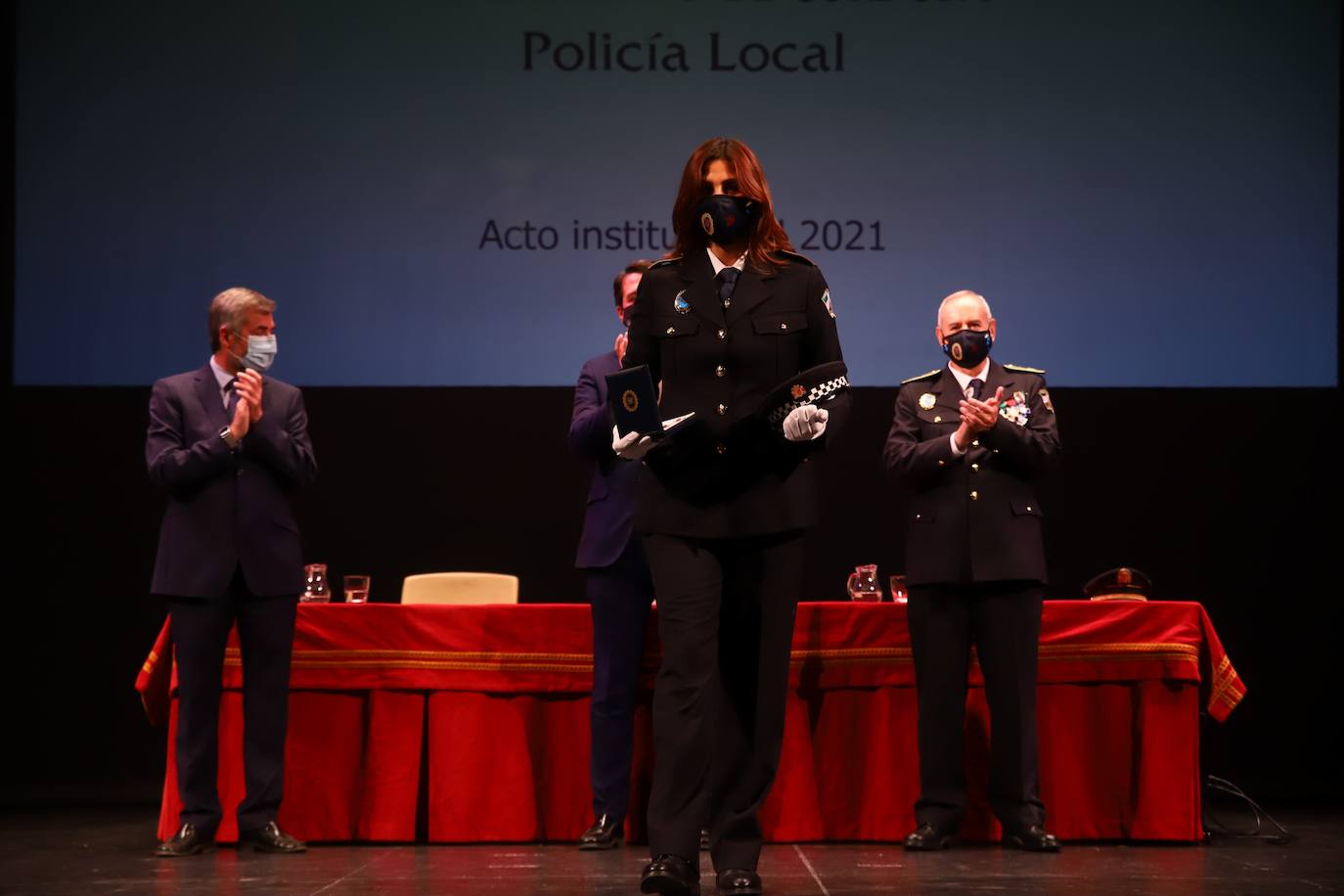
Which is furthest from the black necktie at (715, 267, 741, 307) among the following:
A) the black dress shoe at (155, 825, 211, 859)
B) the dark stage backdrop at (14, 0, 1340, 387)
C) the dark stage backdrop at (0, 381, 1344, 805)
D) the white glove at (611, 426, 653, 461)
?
the dark stage backdrop at (0, 381, 1344, 805)

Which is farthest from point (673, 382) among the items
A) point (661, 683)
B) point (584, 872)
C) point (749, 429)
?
point (584, 872)

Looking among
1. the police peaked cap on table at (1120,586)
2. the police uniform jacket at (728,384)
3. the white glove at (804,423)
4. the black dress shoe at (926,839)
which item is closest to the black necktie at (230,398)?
the police uniform jacket at (728,384)

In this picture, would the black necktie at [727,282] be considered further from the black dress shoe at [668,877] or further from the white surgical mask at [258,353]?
the white surgical mask at [258,353]

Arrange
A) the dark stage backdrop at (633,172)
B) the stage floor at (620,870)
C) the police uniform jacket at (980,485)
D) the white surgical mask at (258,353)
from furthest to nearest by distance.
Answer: the dark stage backdrop at (633,172), the white surgical mask at (258,353), the police uniform jacket at (980,485), the stage floor at (620,870)

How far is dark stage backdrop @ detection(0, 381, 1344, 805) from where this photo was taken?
6.40 m

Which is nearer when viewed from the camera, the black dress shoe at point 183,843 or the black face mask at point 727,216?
the black face mask at point 727,216

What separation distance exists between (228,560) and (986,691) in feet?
7.40

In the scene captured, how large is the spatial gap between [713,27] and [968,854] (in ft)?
12.1

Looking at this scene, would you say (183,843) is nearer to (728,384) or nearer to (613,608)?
(613,608)

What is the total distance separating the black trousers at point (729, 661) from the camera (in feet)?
10.4

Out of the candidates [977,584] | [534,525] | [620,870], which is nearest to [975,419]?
[977,584]

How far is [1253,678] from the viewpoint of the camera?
6402 millimetres

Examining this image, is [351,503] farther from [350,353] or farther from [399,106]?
[399,106]

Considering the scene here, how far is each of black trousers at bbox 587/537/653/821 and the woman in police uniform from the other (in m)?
1.14
